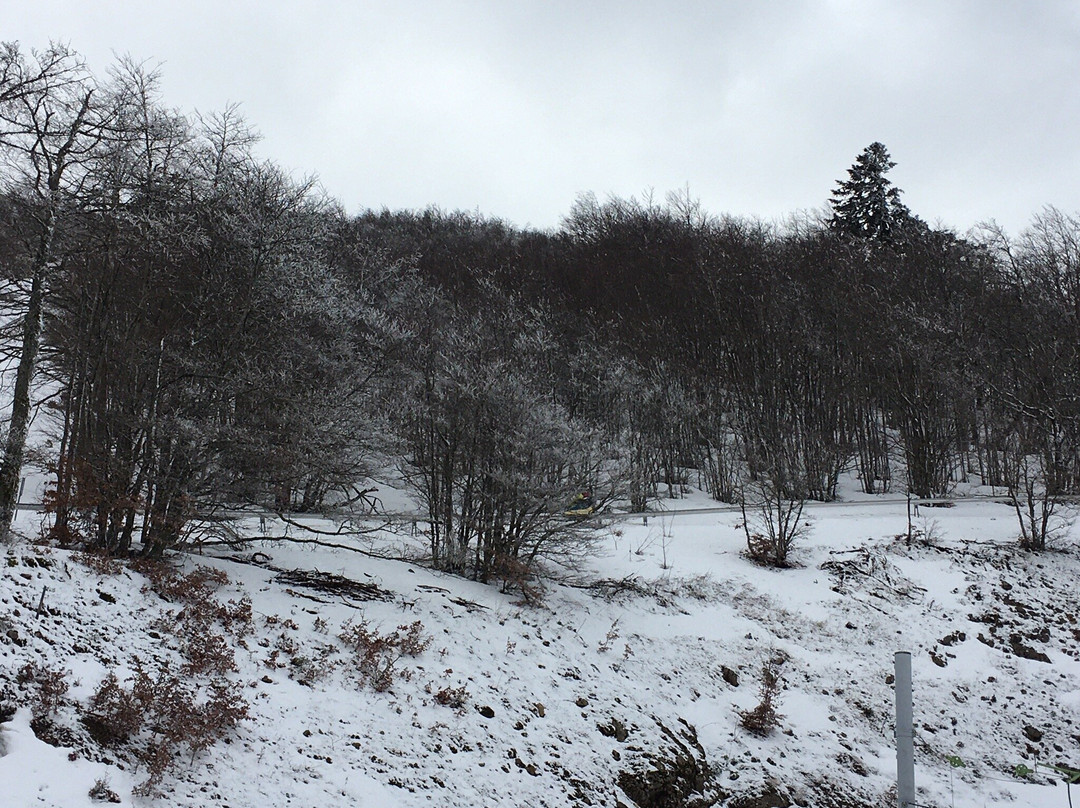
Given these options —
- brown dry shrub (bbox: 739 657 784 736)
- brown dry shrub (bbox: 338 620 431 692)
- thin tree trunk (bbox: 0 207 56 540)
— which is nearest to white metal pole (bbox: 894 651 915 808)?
brown dry shrub (bbox: 739 657 784 736)

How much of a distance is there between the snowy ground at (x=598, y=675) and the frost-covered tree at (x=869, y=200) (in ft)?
96.0

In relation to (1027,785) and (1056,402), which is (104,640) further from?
(1056,402)

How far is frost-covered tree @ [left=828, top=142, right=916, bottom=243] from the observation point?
42.4 meters

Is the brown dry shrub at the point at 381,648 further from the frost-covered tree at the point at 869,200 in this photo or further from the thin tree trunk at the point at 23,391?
the frost-covered tree at the point at 869,200

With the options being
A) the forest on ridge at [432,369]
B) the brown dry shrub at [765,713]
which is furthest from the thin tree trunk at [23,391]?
the brown dry shrub at [765,713]

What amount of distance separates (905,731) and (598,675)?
15.3ft

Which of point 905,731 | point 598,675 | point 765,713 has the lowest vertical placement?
point 765,713

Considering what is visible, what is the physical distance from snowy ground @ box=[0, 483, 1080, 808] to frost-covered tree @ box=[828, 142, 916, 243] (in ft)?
96.0

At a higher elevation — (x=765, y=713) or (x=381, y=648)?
(x=381, y=648)

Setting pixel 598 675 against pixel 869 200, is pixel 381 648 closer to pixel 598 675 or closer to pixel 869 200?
pixel 598 675

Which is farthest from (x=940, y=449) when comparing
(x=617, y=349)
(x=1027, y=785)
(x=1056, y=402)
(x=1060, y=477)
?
(x=1027, y=785)

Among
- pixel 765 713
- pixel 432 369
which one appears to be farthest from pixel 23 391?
pixel 765 713

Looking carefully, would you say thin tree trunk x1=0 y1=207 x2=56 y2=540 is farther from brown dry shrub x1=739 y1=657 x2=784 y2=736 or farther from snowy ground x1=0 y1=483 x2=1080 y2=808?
brown dry shrub x1=739 y1=657 x2=784 y2=736

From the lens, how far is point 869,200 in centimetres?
4306
